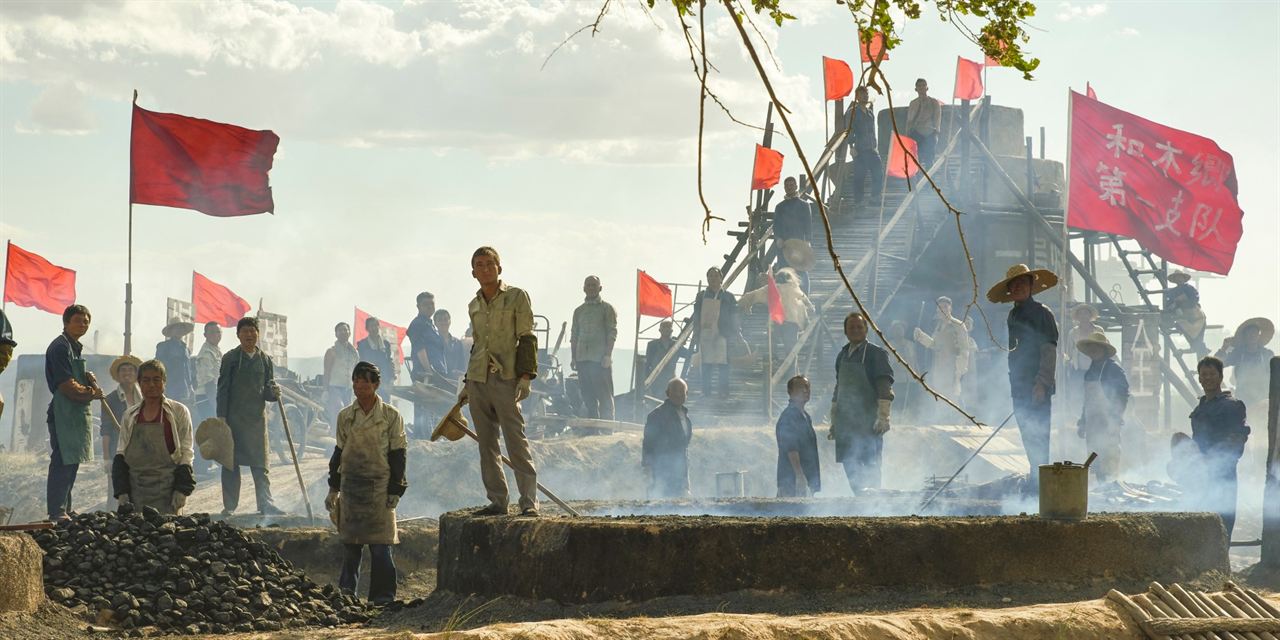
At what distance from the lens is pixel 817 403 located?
2452cm

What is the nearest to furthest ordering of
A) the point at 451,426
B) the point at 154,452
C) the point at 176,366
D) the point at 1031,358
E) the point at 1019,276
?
1. the point at 451,426
2. the point at 154,452
3. the point at 1031,358
4. the point at 1019,276
5. the point at 176,366

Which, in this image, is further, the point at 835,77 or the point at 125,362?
the point at 835,77

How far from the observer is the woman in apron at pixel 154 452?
10.6 meters

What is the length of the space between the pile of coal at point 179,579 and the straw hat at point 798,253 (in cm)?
1467

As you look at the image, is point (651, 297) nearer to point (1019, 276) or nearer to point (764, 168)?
point (764, 168)

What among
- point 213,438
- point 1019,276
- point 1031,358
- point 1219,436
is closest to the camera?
point 1031,358

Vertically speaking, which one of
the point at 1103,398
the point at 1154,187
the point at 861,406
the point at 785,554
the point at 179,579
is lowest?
the point at 179,579

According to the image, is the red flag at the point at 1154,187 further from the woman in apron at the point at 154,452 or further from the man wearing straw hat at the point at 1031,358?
the woman in apron at the point at 154,452

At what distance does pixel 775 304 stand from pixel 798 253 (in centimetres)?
166

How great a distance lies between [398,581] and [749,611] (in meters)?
4.19

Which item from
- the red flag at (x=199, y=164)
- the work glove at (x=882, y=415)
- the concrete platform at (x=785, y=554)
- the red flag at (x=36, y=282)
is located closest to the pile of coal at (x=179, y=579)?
the concrete platform at (x=785, y=554)

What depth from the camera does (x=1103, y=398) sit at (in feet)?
47.3

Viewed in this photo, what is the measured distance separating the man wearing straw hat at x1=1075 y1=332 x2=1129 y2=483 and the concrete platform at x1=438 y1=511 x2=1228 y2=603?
517cm

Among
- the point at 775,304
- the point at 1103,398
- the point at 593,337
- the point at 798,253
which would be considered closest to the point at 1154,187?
the point at 775,304
